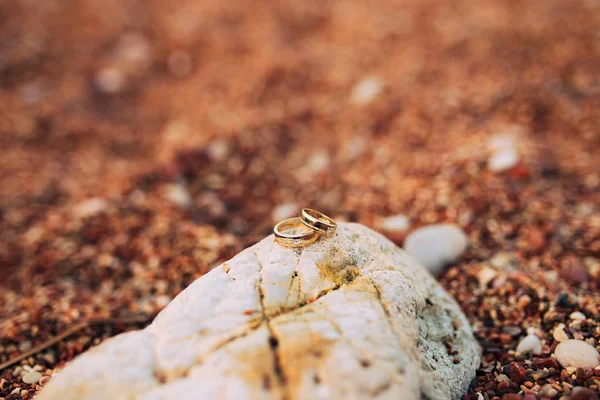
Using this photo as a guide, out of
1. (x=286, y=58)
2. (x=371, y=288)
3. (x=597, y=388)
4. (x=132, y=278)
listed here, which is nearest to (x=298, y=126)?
(x=286, y=58)

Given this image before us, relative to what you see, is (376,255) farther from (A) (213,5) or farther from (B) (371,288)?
(A) (213,5)

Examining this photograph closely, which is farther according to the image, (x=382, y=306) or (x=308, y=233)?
(x=308, y=233)

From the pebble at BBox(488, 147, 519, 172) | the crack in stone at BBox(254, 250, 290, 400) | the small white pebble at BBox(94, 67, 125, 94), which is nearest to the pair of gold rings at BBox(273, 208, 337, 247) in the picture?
the crack in stone at BBox(254, 250, 290, 400)

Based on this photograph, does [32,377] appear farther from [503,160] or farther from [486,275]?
[503,160]

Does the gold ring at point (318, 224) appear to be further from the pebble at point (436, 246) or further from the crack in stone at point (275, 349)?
the pebble at point (436, 246)

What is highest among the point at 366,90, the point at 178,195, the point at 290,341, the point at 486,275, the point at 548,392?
the point at 366,90

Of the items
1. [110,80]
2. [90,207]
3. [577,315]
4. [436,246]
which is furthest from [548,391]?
[110,80]

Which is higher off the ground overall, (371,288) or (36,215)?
(36,215)
